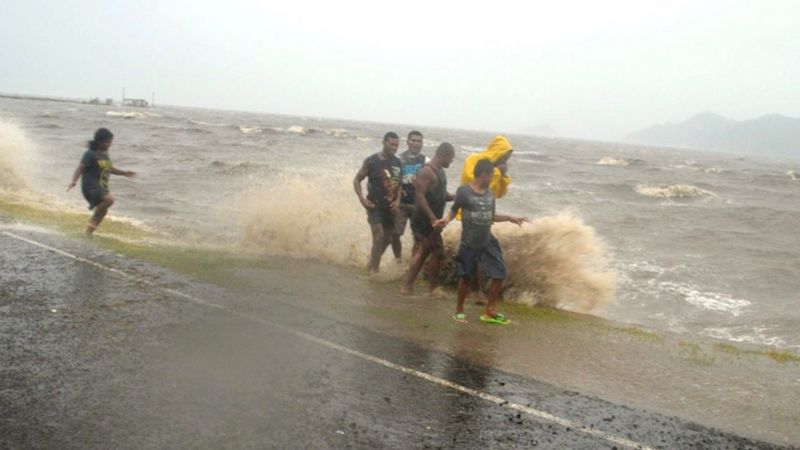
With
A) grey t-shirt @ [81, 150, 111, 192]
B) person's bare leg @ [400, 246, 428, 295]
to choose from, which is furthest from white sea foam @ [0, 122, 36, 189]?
person's bare leg @ [400, 246, 428, 295]

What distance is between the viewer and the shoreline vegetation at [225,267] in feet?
23.3

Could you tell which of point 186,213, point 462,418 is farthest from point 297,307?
point 186,213

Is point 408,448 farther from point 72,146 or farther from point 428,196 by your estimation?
point 72,146

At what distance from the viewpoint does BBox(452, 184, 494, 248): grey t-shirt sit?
23.0ft

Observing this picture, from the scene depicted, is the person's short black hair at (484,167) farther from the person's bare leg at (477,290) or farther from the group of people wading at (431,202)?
the person's bare leg at (477,290)

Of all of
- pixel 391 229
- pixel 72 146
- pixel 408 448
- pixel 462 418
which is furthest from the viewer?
pixel 72 146

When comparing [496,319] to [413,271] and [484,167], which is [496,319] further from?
[484,167]

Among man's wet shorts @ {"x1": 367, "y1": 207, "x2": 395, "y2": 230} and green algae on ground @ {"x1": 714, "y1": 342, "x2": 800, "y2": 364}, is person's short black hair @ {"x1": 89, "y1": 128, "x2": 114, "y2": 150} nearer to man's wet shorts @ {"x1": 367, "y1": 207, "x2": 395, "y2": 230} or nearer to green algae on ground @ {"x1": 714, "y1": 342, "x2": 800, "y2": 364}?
man's wet shorts @ {"x1": 367, "y1": 207, "x2": 395, "y2": 230}

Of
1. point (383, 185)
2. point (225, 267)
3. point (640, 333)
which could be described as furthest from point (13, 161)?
point (640, 333)

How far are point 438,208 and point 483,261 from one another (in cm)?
127

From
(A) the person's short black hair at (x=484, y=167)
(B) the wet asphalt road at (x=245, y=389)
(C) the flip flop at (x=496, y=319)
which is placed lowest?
(C) the flip flop at (x=496, y=319)

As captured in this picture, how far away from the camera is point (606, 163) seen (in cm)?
5338

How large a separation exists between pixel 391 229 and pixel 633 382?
4.12 meters

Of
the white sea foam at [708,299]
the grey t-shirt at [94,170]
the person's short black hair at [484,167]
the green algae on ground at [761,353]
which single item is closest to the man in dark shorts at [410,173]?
the person's short black hair at [484,167]
